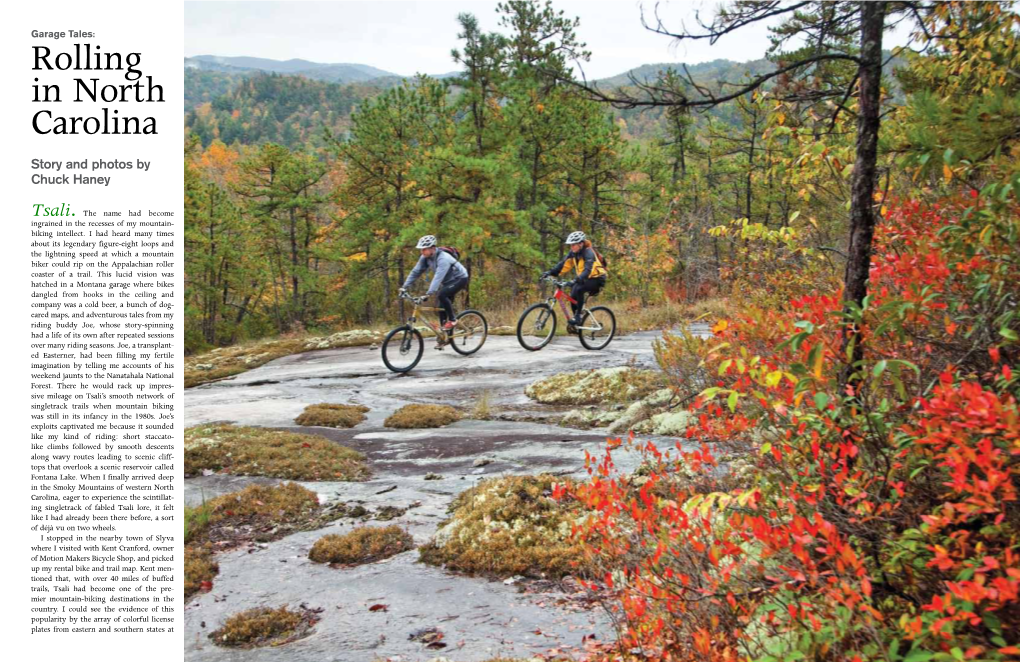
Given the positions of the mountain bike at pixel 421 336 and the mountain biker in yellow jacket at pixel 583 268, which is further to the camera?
the mountain bike at pixel 421 336

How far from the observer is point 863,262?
373 centimetres

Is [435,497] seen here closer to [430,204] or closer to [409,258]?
[430,204]

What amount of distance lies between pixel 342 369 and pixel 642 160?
1581 cm

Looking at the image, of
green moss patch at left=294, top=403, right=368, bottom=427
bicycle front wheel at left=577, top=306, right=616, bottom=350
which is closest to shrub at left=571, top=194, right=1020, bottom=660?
green moss patch at left=294, top=403, right=368, bottom=427

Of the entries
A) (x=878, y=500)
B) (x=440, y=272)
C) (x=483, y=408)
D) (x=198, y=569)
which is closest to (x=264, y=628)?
(x=198, y=569)

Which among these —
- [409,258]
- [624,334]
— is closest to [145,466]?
[624,334]

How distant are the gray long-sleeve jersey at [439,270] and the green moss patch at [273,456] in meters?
4.65

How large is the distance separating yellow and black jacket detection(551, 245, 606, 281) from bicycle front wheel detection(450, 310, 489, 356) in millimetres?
2556

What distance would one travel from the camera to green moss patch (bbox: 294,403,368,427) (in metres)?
10.7

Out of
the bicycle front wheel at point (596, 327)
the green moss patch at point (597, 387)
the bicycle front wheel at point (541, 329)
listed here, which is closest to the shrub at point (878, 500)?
the green moss patch at point (597, 387)

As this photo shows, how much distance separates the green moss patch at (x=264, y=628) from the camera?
14.4ft

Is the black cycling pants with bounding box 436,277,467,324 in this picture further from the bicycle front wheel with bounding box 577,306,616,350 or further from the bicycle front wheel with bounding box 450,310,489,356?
the bicycle front wheel with bounding box 577,306,616,350

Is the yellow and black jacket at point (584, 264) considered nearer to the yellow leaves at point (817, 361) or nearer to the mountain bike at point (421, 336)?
the mountain bike at point (421, 336)

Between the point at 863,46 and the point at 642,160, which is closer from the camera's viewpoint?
the point at 863,46
